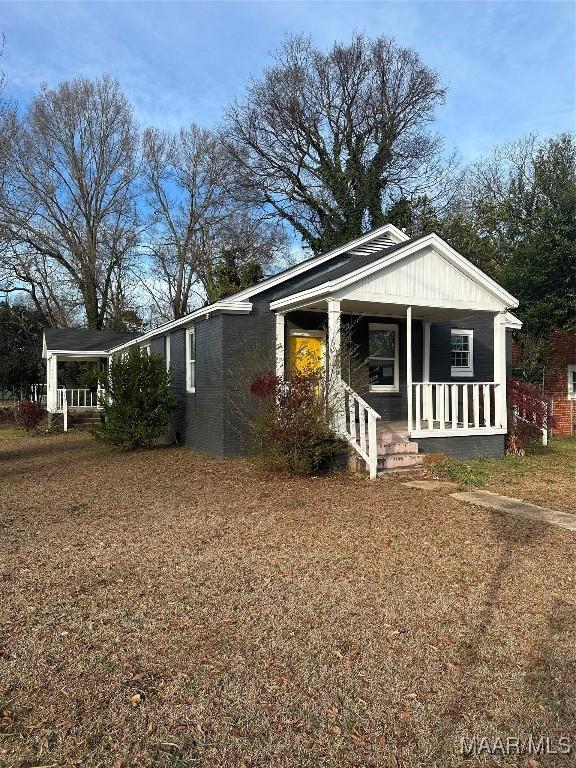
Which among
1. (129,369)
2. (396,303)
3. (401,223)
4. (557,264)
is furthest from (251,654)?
(401,223)

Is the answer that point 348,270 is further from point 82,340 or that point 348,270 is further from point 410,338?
point 82,340

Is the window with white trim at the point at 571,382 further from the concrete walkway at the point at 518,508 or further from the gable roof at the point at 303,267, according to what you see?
the concrete walkway at the point at 518,508

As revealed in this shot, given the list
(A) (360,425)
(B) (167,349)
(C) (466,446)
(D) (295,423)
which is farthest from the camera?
(B) (167,349)

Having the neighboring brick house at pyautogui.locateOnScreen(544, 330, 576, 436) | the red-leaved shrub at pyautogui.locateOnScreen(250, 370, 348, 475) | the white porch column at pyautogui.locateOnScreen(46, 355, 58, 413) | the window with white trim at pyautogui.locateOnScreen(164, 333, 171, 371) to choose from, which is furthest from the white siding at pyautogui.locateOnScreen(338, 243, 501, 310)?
the white porch column at pyautogui.locateOnScreen(46, 355, 58, 413)

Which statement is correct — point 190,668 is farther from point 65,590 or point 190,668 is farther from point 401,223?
point 401,223

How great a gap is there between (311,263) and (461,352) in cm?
448

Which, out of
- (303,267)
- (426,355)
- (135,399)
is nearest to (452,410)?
(426,355)

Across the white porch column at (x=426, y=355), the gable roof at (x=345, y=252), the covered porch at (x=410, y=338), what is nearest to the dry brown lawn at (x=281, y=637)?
the covered porch at (x=410, y=338)

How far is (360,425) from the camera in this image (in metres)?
9.52

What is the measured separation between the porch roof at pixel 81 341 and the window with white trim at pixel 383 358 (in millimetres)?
11519

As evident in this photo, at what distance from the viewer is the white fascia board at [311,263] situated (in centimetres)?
1226

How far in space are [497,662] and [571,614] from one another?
3.35 ft

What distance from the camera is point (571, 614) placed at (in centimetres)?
410

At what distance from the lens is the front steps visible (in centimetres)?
990
